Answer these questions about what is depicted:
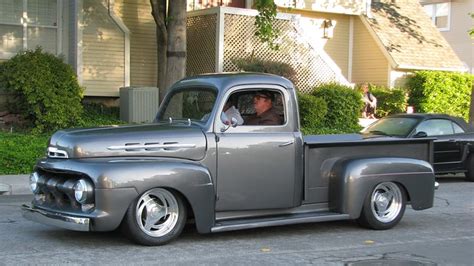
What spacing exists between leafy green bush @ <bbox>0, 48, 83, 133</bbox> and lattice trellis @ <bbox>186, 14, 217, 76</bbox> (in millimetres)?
4275

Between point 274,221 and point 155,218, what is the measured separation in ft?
4.62

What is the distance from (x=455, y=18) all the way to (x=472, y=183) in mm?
22565

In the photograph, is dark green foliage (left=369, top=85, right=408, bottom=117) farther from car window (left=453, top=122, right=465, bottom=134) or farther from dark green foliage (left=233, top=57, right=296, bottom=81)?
car window (left=453, top=122, right=465, bottom=134)

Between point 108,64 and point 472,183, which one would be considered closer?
point 472,183

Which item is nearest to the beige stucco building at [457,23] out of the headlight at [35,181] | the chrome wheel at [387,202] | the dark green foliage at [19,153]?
the dark green foliage at [19,153]

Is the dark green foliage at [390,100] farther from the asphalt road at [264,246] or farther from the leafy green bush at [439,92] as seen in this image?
the asphalt road at [264,246]

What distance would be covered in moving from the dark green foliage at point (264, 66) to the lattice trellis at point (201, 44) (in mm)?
893

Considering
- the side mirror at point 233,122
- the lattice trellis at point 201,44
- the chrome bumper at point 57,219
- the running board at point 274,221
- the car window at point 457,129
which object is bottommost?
the running board at point 274,221

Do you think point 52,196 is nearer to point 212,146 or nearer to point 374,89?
point 212,146

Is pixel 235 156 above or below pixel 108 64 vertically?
below

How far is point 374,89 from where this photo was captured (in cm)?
2209

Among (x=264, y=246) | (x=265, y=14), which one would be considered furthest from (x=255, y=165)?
(x=265, y=14)

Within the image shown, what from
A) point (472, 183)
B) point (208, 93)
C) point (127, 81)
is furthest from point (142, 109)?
point (208, 93)

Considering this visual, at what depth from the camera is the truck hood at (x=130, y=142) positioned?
6.46m
